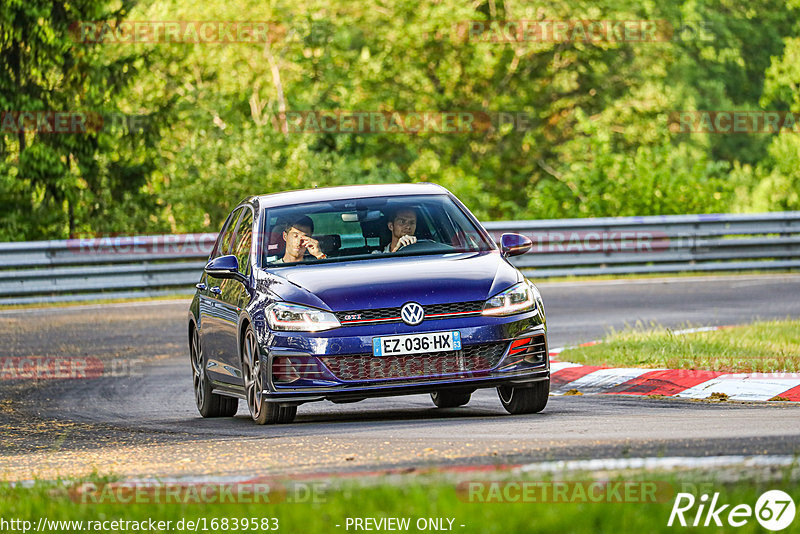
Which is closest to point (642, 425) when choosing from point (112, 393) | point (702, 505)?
point (702, 505)

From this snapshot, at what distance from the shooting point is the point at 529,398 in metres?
10.1

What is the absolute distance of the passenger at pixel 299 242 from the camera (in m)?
10.5

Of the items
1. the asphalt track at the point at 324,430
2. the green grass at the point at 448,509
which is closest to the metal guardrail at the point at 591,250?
the asphalt track at the point at 324,430

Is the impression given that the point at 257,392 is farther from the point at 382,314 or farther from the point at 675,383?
the point at 675,383

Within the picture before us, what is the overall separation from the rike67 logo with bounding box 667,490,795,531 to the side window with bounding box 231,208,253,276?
555cm

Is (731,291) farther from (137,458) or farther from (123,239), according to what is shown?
(137,458)

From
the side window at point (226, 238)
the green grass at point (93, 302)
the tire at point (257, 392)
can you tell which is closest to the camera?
the tire at point (257, 392)

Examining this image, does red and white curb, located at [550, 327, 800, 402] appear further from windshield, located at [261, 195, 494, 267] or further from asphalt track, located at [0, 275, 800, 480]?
windshield, located at [261, 195, 494, 267]

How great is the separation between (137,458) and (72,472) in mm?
519

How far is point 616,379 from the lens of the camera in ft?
39.7

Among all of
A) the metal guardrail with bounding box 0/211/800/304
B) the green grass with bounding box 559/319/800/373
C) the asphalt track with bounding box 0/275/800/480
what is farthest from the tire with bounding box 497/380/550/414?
the metal guardrail with bounding box 0/211/800/304

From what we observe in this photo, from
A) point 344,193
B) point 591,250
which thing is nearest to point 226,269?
point 344,193

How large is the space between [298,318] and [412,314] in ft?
2.39

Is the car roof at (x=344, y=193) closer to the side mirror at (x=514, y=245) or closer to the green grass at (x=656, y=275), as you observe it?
the side mirror at (x=514, y=245)
